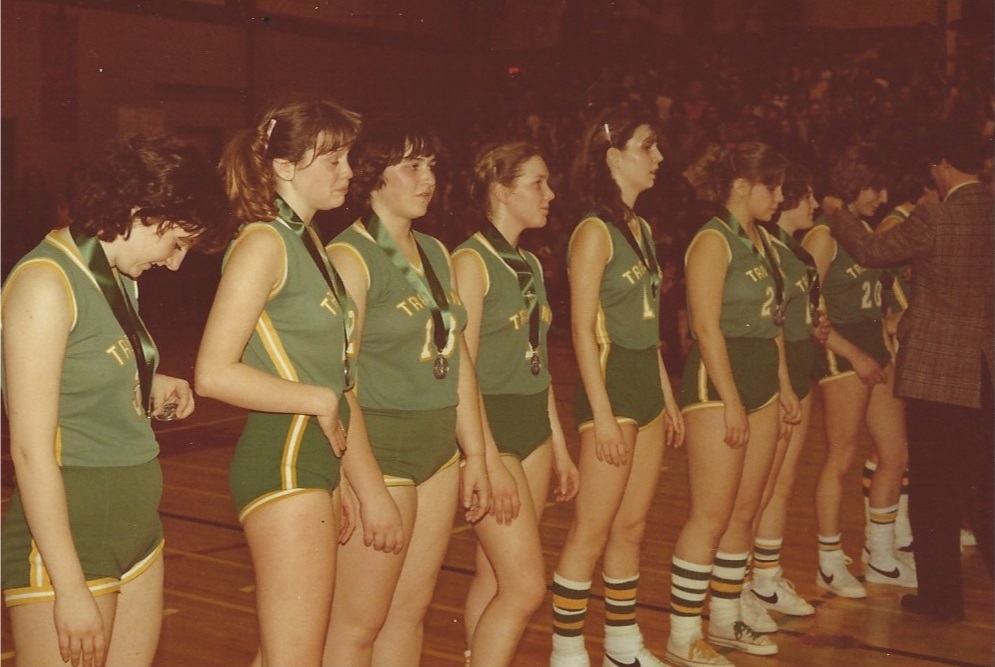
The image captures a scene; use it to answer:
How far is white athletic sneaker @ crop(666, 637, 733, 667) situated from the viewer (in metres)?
4.19

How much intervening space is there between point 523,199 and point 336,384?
113cm

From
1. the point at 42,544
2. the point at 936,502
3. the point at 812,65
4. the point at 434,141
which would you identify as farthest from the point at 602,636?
the point at 812,65

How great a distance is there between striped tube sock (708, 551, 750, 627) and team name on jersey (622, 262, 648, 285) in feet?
3.62

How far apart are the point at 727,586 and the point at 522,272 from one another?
154 centimetres

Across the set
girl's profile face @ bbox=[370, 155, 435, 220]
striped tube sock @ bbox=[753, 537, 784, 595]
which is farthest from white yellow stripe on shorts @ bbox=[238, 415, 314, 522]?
striped tube sock @ bbox=[753, 537, 784, 595]

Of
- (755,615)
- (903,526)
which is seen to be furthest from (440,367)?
(903,526)

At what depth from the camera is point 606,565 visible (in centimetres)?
413

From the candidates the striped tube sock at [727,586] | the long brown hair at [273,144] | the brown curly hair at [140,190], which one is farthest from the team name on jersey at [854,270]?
the brown curly hair at [140,190]

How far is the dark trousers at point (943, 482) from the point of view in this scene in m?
4.57

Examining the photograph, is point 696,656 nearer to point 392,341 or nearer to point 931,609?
point 931,609

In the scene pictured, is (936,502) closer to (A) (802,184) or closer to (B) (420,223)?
(A) (802,184)

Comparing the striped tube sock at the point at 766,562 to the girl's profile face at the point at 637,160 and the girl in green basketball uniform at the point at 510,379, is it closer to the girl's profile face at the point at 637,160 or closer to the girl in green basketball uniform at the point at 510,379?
the girl in green basketball uniform at the point at 510,379

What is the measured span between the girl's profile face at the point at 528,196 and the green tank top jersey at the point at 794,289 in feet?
4.22

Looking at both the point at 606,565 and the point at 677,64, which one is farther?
the point at 677,64
